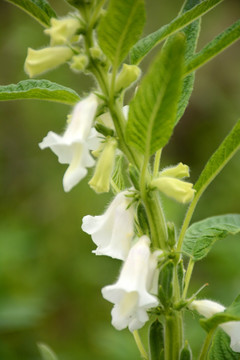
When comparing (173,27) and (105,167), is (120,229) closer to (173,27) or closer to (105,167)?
(105,167)

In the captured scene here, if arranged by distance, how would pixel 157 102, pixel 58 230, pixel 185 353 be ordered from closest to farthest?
pixel 157 102 → pixel 185 353 → pixel 58 230

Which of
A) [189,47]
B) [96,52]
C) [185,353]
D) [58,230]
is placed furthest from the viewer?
[58,230]

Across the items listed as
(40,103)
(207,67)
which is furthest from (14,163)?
(207,67)

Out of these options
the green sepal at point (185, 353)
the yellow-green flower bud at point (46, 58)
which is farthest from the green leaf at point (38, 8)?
the green sepal at point (185, 353)

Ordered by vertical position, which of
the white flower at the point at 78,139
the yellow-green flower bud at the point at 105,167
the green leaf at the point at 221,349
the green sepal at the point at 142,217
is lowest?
the green leaf at the point at 221,349

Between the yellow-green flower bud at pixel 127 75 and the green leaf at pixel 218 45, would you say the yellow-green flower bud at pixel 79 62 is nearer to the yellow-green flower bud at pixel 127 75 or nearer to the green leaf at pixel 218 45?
the yellow-green flower bud at pixel 127 75

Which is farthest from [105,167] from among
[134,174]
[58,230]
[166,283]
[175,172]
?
[58,230]

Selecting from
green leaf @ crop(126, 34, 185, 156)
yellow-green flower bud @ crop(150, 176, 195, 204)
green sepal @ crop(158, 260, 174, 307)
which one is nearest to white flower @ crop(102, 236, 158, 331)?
green sepal @ crop(158, 260, 174, 307)
